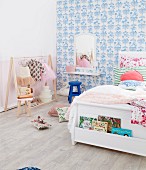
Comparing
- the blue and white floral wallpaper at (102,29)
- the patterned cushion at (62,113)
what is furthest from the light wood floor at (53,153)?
the blue and white floral wallpaper at (102,29)

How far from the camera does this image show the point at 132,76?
4238 millimetres

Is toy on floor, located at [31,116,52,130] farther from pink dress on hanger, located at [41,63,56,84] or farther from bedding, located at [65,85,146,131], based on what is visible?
pink dress on hanger, located at [41,63,56,84]

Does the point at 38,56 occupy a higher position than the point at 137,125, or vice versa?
the point at 38,56

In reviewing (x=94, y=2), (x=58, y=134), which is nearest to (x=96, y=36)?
(x=94, y=2)

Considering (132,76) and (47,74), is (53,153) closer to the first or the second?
(132,76)

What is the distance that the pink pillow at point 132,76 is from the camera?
166 inches

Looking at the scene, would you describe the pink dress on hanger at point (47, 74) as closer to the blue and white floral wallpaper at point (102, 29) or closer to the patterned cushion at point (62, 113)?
the blue and white floral wallpaper at point (102, 29)

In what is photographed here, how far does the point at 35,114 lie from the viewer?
4.34 metres

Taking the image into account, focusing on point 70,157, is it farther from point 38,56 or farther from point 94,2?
point 94,2

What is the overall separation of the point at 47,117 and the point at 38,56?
5.17ft

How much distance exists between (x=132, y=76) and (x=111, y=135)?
5.39ft

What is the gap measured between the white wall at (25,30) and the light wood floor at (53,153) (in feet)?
4.44

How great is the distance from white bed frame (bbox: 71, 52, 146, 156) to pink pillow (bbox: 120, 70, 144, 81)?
149 centimetres

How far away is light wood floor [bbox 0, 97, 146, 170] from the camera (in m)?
2.57
